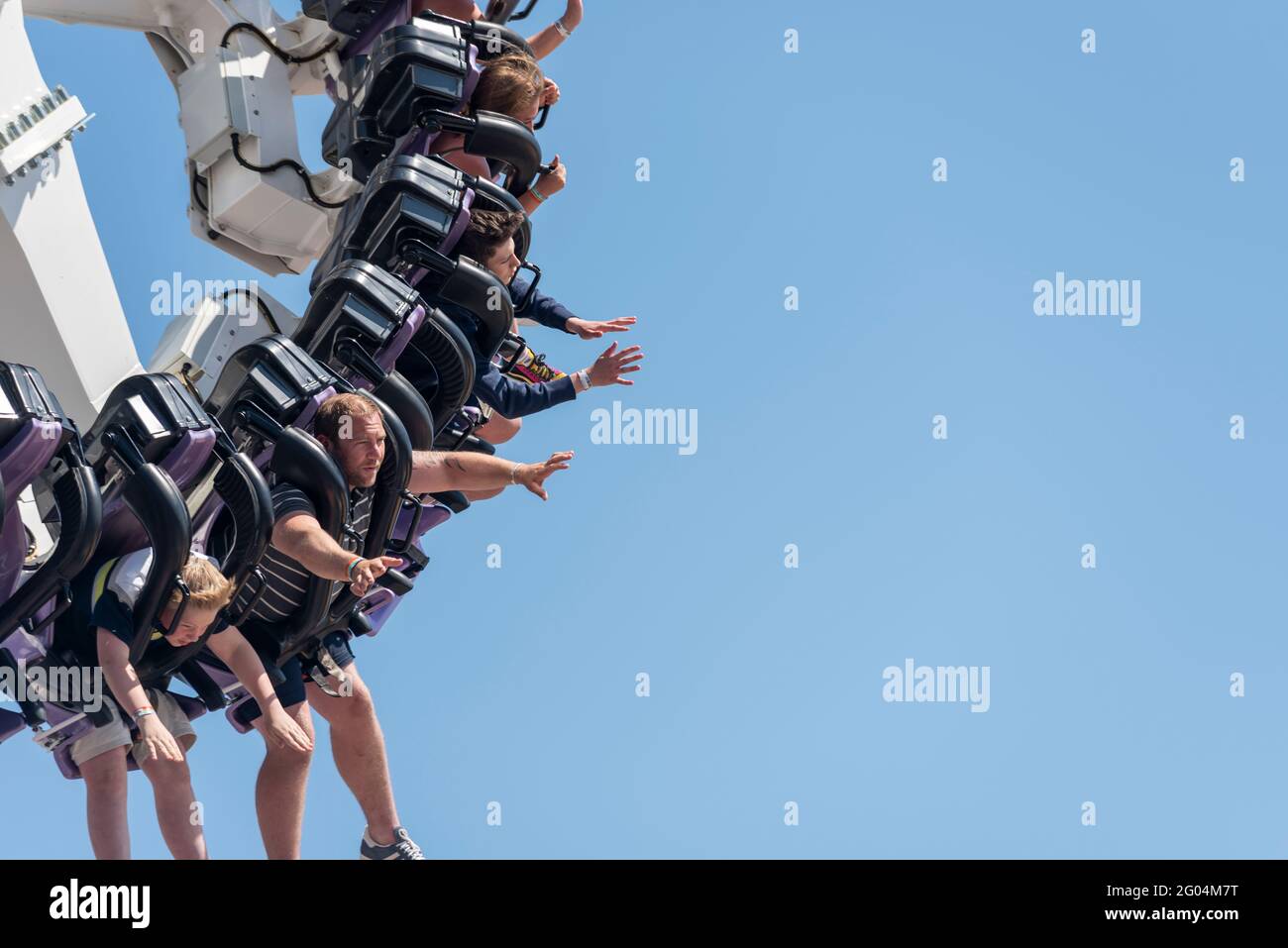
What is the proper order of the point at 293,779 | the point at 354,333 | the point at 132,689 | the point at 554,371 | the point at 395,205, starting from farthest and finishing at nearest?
the point at 554,371, the point at 395,205, the point at 354,333, the point at 293,779, the point at 132,689

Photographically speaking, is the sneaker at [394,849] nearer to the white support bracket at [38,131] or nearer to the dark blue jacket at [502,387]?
the dark blue jacket at [502,387]

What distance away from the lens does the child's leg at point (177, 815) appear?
876 cm

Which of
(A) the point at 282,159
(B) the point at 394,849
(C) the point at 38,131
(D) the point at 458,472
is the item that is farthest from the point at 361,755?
(A) the point at 282,159

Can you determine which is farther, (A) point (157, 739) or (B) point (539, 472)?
(B) point (539, 472)

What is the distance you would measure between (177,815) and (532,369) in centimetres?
346

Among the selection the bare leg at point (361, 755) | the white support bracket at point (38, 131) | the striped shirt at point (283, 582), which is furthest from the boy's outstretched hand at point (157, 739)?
the white support bracket at point (38, 131)

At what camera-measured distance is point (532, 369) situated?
11.2 m

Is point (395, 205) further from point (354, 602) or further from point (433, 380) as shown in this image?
point (354, 602)

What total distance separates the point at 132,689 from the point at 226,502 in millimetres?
919

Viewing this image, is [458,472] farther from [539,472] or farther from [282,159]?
[282,159]

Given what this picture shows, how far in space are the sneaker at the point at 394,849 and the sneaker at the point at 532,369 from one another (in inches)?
104

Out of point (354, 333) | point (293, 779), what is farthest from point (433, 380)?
point (293, 779)
